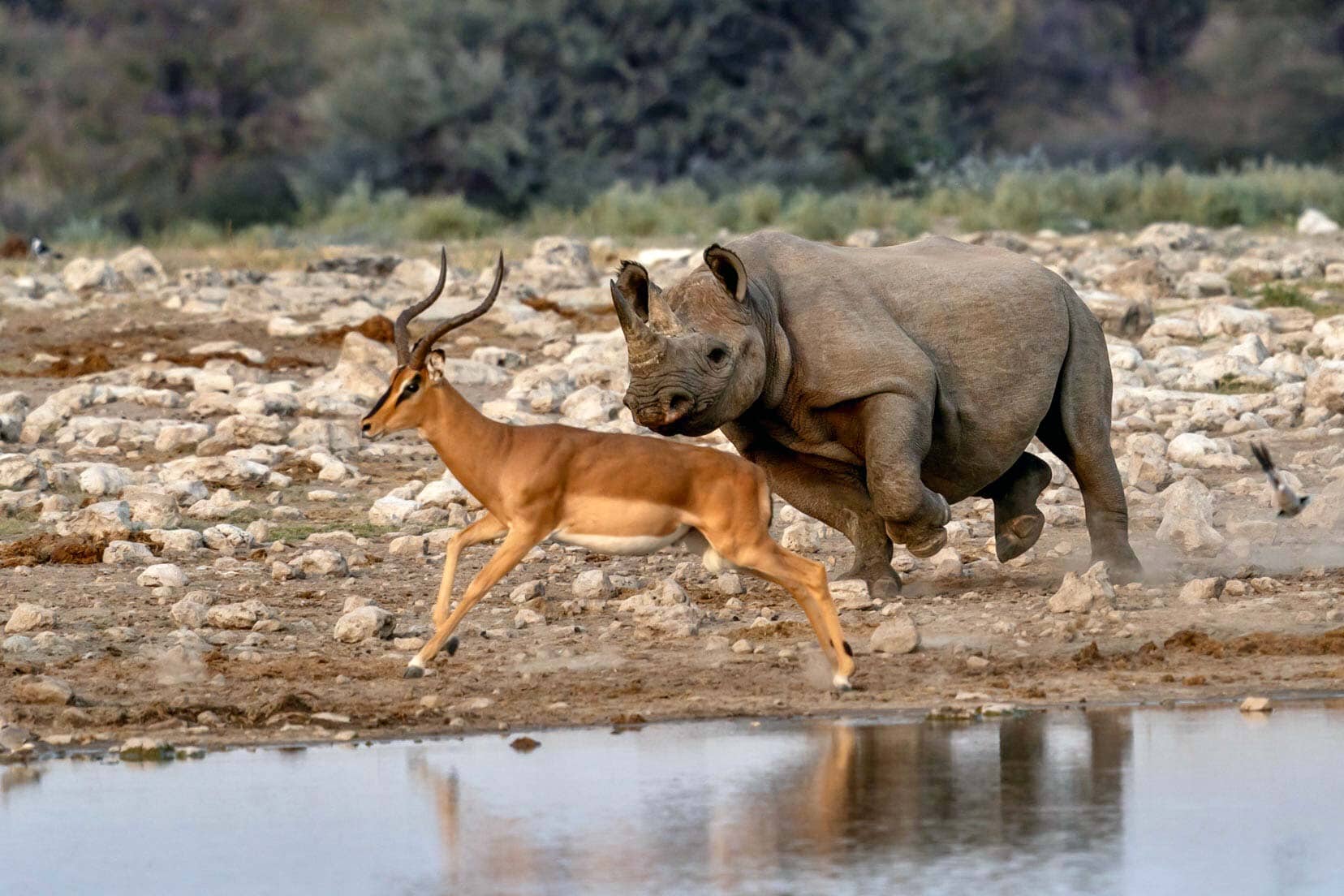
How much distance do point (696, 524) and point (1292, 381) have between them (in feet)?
25.7

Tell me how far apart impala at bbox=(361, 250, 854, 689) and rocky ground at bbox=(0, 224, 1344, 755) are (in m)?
0.35

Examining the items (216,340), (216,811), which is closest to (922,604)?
(216,811)

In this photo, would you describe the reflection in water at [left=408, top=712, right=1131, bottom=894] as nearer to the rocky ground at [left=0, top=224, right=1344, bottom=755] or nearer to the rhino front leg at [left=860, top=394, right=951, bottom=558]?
the rocky ground at [left=0, top=224, right=1344, bottom=755]

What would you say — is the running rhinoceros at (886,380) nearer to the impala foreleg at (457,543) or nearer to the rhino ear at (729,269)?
the rhino ear at (729,269)

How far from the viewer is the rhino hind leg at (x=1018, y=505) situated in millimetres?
10234

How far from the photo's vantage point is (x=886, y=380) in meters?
9.25

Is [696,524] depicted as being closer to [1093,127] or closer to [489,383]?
[489,383]

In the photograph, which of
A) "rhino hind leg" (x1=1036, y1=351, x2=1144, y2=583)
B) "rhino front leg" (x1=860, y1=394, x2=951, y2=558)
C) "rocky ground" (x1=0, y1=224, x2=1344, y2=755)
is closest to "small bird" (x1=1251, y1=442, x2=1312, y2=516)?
"rocky ground" (x1=0, y1=224, x2=1344, y2=755)

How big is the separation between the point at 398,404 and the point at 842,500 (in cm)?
219

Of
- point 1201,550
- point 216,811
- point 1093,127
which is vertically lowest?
point 1093,127

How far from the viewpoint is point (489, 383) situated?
15672mm

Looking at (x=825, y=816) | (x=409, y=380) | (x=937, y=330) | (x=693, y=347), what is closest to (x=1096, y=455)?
(x=937, y=330)

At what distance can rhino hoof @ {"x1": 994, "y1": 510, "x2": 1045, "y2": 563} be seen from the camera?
10.2 metres

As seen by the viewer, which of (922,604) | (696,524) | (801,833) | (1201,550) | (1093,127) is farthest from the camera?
(1093,127)
